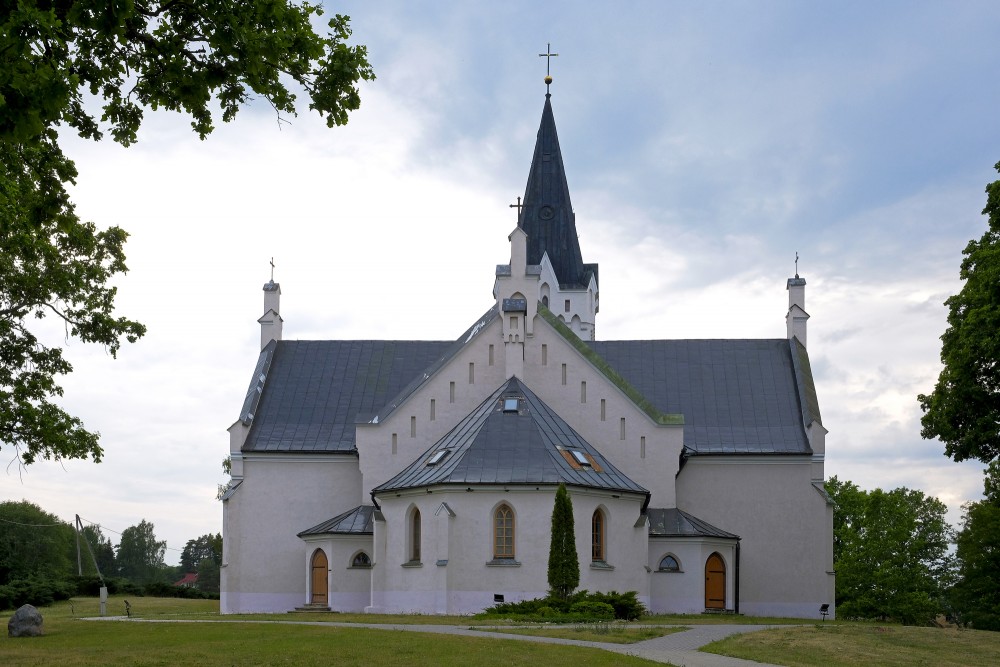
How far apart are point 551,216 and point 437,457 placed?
30910 mm

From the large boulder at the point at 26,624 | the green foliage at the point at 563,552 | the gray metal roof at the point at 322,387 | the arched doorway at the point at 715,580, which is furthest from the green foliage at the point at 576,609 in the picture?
the gray metal roof at the point at 322,387

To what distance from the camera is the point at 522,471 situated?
3934cm

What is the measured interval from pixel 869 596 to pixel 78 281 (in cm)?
4773

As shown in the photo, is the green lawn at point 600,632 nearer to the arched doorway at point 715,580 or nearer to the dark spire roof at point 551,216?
the arched doorway at point 715,580

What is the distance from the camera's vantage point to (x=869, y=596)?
63125mm

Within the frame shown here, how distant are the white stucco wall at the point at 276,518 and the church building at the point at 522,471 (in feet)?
0.21

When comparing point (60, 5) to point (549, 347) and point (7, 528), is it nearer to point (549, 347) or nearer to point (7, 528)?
point (549, 347)

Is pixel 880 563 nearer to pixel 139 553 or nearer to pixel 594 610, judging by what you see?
pixel 594 610

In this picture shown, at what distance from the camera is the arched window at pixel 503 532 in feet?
129

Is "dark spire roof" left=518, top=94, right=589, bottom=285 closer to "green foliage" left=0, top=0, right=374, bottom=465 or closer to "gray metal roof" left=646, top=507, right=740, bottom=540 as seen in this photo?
"gray metal roof" left=646, top=507, right=740, bottom=540

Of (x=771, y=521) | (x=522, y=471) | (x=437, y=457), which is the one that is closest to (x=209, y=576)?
(x=437, y=457)

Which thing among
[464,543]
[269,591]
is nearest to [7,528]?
[269,591]

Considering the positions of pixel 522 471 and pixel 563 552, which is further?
pixel 522 471

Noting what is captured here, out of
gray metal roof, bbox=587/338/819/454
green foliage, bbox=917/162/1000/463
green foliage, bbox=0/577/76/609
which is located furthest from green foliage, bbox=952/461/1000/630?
green foliage, bbox=0/577/76/609
